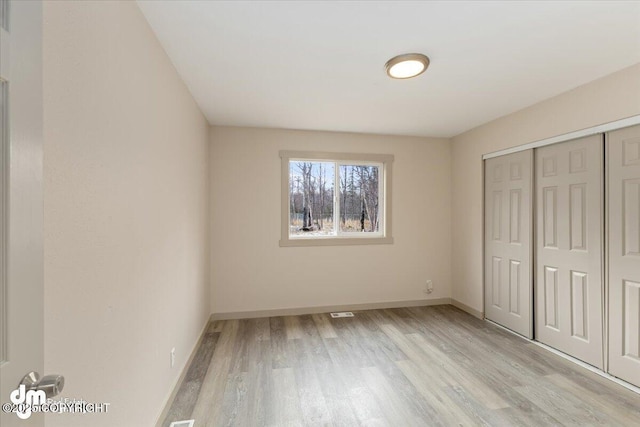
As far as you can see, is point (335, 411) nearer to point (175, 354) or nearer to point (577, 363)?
point (175, 354)

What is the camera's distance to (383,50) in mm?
1887

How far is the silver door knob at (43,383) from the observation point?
64 cm

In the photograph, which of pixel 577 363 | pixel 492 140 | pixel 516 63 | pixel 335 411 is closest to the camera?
pixel 335 411

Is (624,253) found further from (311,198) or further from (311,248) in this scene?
(311,198)

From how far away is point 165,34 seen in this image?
5.62 ft

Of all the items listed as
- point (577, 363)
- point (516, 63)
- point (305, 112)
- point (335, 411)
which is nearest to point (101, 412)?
point (335, 411)

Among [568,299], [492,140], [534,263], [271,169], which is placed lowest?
[568,299]

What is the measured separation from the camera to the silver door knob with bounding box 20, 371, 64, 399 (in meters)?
0.64

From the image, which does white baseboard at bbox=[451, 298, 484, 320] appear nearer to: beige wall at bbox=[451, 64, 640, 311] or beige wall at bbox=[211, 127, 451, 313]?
beige wall at bbox=[451, 64, 640, 311]

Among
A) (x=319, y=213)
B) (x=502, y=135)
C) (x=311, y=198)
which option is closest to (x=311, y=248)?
(x=319, y=213)

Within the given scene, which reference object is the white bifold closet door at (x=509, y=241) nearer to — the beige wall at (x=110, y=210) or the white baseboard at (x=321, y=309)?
the white baseboard at (x=321, y=309)

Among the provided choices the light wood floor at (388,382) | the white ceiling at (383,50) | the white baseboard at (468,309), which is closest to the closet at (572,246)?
the white baseboard at (468,309)

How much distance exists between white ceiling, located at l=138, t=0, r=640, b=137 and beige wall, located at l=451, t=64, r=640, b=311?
13cm

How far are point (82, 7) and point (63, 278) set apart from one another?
96 cm
